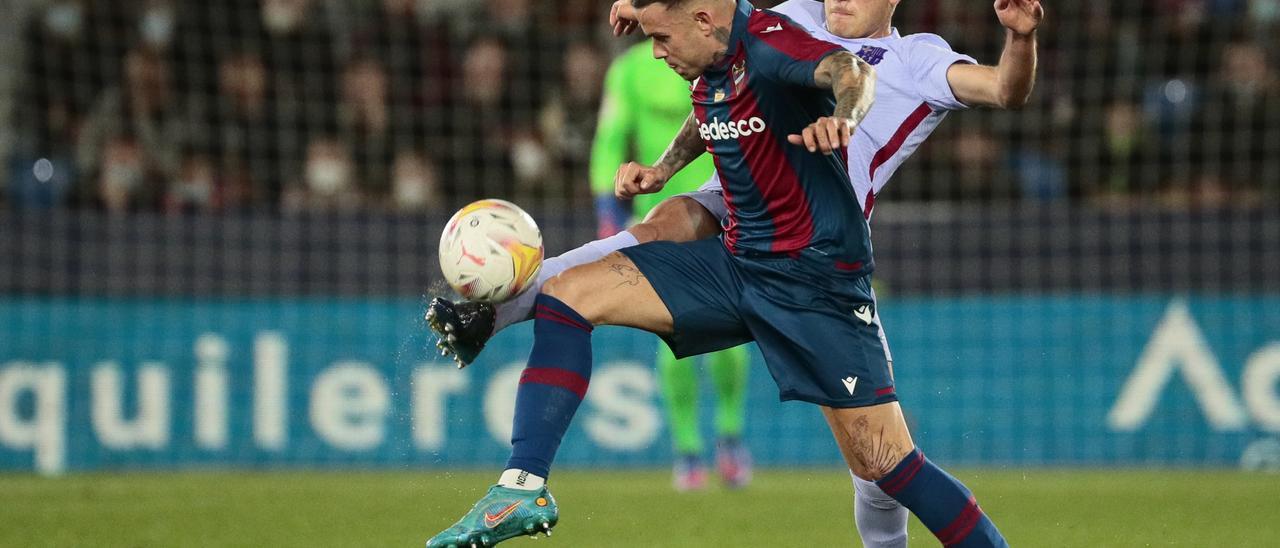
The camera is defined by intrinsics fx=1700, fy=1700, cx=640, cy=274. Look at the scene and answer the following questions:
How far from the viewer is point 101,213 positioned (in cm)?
963

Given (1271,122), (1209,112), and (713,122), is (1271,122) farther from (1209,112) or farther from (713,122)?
(713,122)

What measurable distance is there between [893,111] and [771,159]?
393mm

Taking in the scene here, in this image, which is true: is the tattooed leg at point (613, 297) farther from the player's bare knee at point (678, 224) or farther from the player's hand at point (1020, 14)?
the player's hand at point (1020, 14)

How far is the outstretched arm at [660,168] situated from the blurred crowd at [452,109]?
625 cm

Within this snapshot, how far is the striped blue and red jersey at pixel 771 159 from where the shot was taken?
4039mm

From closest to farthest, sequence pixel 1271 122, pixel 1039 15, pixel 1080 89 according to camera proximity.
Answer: pixel 1039 15 → pixel 1271 122 → pixel 1080 89

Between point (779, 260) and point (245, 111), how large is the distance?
308 inches

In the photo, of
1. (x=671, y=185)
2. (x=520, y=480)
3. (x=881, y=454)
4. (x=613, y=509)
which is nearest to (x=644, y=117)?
(x=671, y=185)

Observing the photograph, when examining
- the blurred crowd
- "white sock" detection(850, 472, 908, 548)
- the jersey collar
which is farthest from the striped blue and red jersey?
the blurred crowd

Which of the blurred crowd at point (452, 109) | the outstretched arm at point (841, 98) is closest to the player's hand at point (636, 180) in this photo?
the outstretched arm at point (841, 98)

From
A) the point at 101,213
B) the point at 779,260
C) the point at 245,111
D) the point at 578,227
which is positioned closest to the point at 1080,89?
the point at 578,227

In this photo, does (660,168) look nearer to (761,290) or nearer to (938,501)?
(761,290)

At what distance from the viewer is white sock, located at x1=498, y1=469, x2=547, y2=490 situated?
3.93m

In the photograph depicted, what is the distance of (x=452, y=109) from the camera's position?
11.7m
